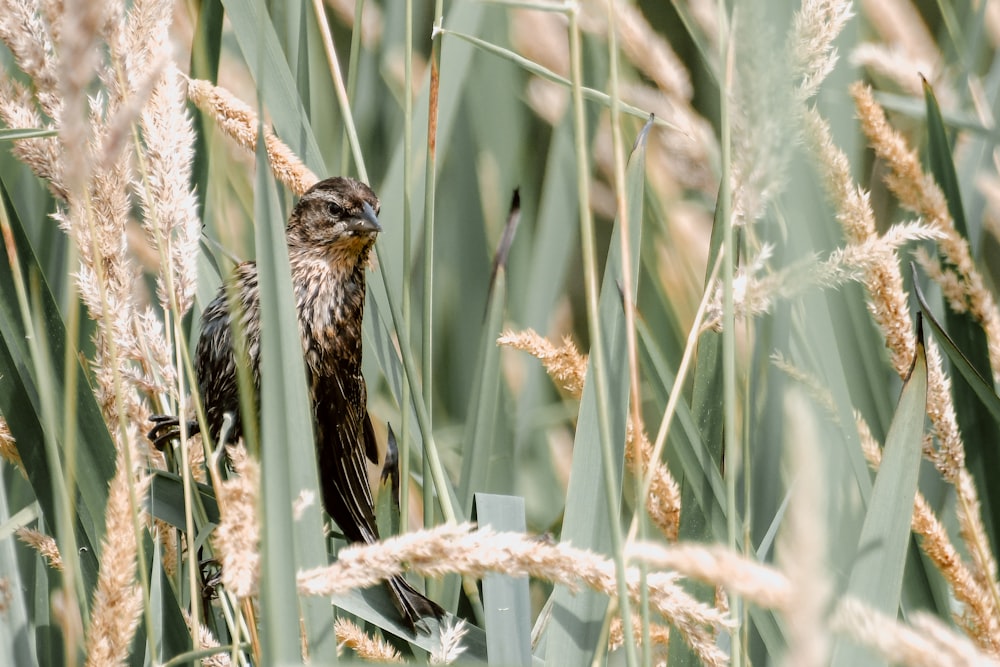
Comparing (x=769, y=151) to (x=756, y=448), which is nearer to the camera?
(x=769, y=151)

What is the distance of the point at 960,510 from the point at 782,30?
0.59 meters

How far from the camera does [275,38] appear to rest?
1439 mm

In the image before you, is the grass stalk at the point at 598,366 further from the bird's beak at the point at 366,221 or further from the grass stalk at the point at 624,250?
the bird's beak at the point at 366,221

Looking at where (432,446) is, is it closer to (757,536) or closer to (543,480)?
(757,536)

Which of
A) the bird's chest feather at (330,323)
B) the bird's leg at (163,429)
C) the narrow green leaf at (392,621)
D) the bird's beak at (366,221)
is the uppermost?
the bird's beak at (366,221)

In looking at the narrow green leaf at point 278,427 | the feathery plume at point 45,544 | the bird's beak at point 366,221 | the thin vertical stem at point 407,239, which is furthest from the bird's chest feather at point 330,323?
the narrow green leaf at point 278,427

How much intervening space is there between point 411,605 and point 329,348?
74 cm

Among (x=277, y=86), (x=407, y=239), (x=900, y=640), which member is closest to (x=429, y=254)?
(x=407, y=239)

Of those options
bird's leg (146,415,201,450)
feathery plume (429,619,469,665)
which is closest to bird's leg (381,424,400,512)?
bird's leg (146,415,201,450)

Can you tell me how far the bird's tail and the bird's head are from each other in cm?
70

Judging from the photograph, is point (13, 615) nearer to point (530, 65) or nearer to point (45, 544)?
point (45, 544)

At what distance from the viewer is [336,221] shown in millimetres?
1998

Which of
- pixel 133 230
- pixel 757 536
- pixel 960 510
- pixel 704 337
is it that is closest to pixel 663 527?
pixel 757 536

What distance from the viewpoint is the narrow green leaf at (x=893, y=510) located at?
37.9 inches
